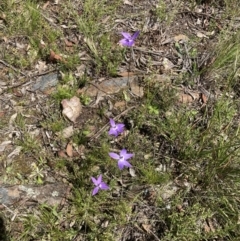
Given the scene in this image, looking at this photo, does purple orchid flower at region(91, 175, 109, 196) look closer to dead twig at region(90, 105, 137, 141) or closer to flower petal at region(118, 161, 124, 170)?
flower petal at region(118, 161, 124, 170)

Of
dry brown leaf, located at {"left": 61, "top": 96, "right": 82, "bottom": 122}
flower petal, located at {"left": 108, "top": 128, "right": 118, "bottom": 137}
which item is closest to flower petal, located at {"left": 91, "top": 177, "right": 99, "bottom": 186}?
flower petal, located at {"left": 108, "top": 128, "right": 118, "bottom": 137}

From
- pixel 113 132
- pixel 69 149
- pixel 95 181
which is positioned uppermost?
pixel 113 132

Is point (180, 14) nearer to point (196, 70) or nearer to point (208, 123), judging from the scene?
point (196, 70)

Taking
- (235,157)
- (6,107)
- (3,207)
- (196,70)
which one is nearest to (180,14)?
(196,70)

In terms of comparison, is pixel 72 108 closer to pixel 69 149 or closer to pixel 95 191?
pixel 69 149

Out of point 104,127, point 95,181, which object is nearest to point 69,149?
point 104,127

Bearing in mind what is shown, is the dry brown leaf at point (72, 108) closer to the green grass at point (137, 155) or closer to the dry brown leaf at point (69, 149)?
the green grass at point (137, 155)
